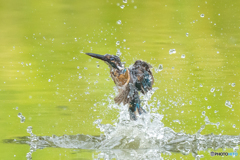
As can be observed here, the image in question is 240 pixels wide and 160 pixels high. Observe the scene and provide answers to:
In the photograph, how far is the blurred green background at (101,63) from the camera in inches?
112

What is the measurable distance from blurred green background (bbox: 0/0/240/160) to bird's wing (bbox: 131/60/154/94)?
378 millimetres

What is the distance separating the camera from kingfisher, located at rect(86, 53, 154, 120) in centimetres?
221

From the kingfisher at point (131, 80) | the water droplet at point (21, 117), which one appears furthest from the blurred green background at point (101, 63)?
the kingfisher at point (131, 80)

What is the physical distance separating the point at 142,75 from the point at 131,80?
89mm

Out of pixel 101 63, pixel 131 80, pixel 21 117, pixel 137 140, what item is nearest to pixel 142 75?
pixel 131 80

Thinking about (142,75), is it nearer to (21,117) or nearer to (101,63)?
(21,117)

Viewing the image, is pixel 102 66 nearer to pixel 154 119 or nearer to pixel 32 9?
pixel 154 119

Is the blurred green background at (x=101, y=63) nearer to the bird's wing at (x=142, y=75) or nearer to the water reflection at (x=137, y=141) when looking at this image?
the water reflection at (x=137, y=141)

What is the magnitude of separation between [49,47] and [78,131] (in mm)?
1537

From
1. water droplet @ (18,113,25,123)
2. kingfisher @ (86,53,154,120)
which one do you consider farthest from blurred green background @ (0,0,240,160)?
kingfisher @ (86,53,154,120)

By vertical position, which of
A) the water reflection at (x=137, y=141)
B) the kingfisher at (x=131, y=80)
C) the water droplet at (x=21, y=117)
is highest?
the kingfisher at (x=131, y=80)

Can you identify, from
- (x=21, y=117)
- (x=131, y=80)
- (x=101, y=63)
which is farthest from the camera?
(x=101, y=63)

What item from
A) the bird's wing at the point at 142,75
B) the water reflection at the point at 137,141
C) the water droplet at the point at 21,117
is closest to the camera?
the water reflection at the point at 137,141

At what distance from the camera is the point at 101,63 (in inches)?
142
